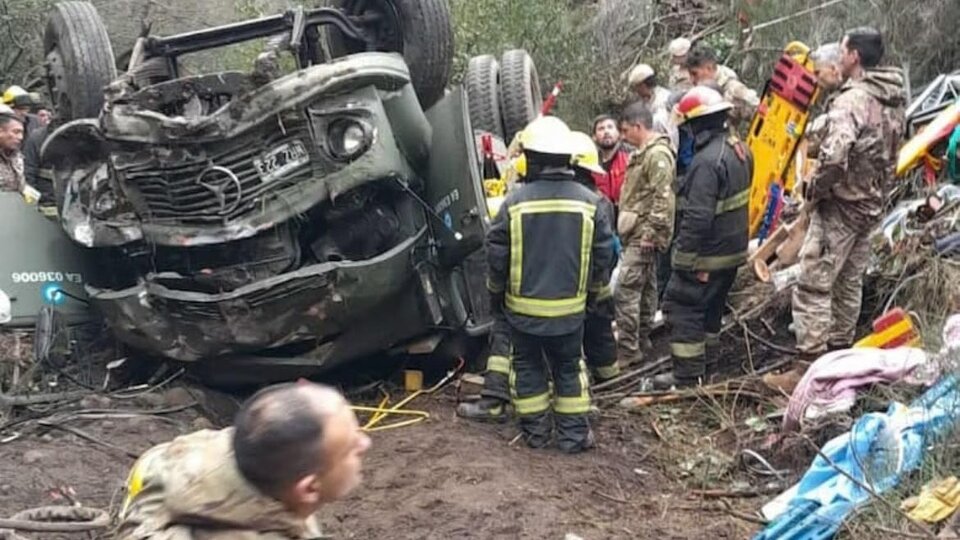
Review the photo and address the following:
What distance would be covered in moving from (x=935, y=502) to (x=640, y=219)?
2.75 meters

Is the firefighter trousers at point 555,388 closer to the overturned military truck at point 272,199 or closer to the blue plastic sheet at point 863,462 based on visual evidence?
the overturned military truck at point 272,199

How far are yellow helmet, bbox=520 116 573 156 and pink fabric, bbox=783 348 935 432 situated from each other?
1367 millimetres

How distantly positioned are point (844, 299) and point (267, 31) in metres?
3.11

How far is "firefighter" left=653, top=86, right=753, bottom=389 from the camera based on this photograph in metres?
5.57

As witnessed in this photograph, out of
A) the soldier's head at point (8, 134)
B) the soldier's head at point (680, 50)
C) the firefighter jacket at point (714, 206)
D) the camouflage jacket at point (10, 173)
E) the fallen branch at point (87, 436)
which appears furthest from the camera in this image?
the soldier's head at point (680, 50)

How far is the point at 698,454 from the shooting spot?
4922 mm

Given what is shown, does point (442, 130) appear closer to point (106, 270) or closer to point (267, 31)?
point (267, 31)

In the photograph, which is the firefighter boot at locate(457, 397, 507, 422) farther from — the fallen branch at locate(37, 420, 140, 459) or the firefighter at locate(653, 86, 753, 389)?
the fallen branch at locate(37, 420, 140, 459)

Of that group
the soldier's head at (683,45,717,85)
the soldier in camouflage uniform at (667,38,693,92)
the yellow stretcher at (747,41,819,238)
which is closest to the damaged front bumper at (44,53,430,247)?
the soldier's head at (683,45,717,85)

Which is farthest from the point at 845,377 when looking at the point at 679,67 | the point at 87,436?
the point at 679,67

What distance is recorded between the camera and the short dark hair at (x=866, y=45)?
17.9 ft

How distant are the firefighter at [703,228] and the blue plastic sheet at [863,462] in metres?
1.55

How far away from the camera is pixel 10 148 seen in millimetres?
6801

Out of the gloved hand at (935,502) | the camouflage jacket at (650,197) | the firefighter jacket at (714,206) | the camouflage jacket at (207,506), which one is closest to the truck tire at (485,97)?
the camouflage jacket at (650,197)
